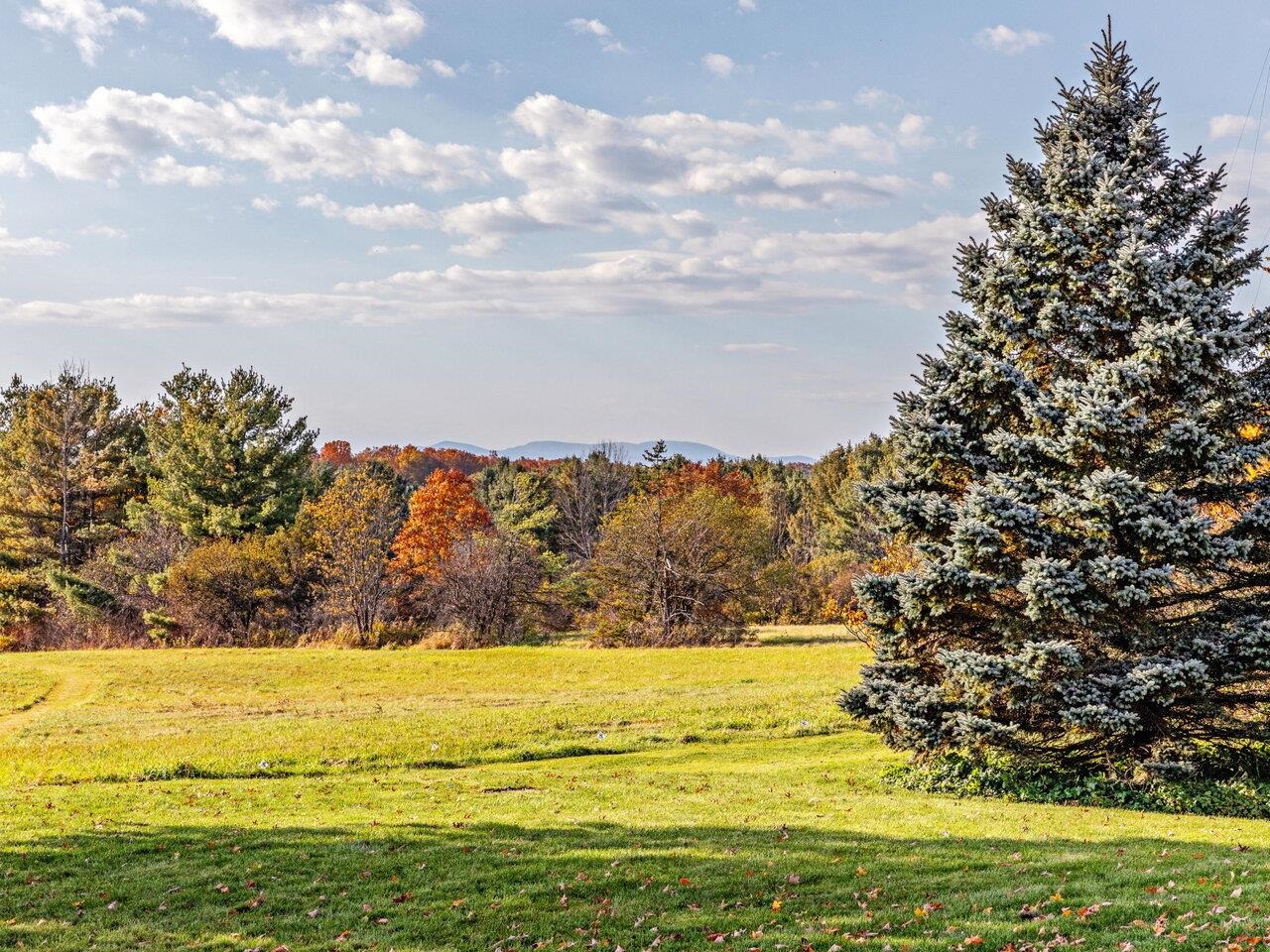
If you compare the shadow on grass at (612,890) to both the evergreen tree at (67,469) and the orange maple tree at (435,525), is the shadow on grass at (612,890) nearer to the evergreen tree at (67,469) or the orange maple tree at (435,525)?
the orange maple tree at (435,525)

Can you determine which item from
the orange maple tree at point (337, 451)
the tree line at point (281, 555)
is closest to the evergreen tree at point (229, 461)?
the tree line at point (281, 555)

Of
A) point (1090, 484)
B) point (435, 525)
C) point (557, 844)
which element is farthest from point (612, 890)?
point (435, 525)

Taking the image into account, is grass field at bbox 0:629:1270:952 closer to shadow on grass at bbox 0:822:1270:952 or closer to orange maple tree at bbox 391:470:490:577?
shadow on grass at bbox 0:822:1270:952

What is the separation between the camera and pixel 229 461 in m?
44.9

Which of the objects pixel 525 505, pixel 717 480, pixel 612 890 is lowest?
pixel 612 890

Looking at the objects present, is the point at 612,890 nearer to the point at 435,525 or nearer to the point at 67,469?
the point at 435,525

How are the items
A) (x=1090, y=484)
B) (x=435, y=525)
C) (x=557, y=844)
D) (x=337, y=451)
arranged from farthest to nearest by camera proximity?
(x=337, y=451) → (x=435, y=525) → (x=1090, y=484) → (x=557, y=844)

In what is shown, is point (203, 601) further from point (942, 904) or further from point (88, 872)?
point (942, 904)

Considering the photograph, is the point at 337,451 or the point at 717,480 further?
the point at 337,451

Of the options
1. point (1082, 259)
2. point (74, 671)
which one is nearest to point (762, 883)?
point (1082, 259)

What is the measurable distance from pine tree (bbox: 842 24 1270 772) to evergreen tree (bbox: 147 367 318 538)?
36625 millimetres

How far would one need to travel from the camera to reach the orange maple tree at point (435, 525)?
4728cm

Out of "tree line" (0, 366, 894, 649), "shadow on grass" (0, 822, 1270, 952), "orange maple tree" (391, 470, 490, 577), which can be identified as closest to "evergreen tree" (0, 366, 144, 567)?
"tree line" (0, 366, 894, 649)

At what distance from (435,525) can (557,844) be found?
42662 millimetres
